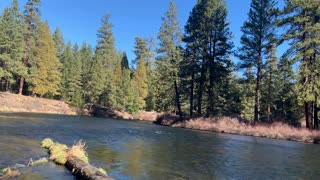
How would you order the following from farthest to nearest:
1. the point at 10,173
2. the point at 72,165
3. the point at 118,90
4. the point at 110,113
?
the point at 118,90
the point at 110,113
the point at 72,165
the point at 10,173

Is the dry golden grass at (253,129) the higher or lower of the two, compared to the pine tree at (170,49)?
lower

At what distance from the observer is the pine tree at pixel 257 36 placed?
3903cm

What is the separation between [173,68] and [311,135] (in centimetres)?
2592

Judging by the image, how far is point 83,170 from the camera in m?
10.1

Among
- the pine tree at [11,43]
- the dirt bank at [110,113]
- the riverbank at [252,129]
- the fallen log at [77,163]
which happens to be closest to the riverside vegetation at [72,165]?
the fallen log at [77,163]

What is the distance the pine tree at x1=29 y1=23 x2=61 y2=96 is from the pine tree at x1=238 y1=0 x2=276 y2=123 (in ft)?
133

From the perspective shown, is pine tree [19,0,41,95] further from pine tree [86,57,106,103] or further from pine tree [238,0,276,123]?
pine tree [238,0,276,123]

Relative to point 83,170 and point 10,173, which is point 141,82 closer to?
point 83,170

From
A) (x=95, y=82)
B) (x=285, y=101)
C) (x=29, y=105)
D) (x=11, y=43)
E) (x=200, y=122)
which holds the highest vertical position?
(x=11, y=43)

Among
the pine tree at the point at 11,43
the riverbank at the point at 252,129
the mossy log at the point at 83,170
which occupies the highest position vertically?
the pine tree at the point at 11,43

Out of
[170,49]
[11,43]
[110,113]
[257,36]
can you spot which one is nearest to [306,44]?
[257,36]

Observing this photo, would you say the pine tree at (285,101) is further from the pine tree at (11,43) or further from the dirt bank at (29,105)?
the pine tree at (11,43)

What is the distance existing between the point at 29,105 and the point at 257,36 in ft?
126

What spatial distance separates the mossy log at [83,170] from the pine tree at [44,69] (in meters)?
56.4
